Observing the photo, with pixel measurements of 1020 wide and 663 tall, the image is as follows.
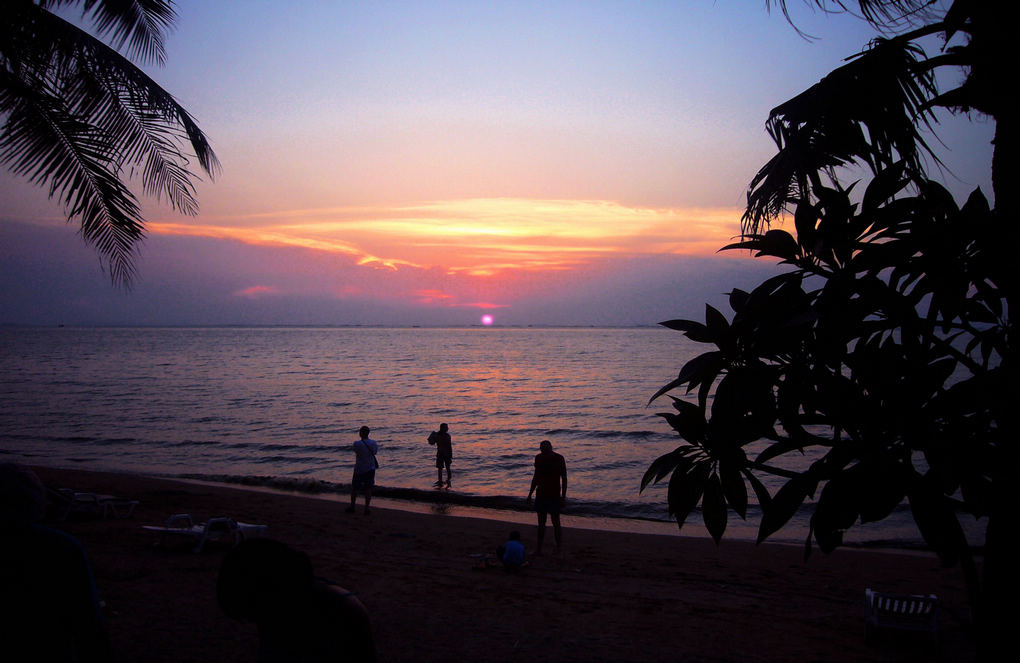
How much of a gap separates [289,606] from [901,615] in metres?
7.39

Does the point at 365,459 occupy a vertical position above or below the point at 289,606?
below

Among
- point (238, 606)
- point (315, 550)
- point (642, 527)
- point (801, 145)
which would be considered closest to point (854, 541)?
point (642, 527)

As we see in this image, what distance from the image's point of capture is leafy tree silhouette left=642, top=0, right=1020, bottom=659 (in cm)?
203

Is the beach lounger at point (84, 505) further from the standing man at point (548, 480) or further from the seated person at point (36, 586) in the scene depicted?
the seated person at point (36, 586)

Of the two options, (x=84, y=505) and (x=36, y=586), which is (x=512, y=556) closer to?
(x=84, y=505)

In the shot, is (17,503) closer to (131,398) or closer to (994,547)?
(994,547)

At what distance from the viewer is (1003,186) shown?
96.3 inches

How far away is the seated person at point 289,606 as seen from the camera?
2008mm

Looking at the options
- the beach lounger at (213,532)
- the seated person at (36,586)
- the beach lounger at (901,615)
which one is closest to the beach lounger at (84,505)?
the beach lounger at (213,532)

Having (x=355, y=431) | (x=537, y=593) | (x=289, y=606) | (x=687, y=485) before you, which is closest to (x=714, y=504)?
(x=687, y=485)

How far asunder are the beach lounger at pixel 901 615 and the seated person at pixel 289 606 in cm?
689

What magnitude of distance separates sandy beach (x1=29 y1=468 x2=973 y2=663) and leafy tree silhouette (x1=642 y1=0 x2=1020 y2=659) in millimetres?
2342

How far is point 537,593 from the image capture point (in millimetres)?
8750

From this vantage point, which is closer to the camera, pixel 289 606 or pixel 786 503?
pixel 289 606
